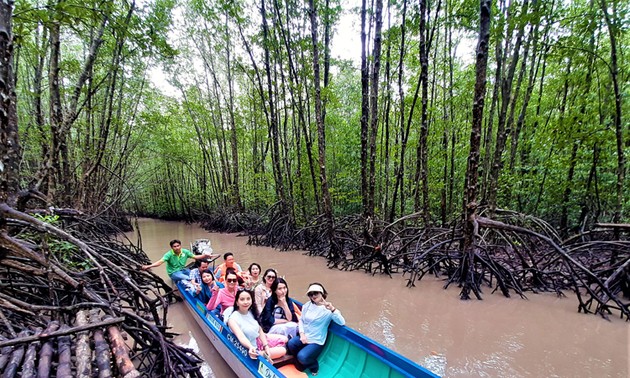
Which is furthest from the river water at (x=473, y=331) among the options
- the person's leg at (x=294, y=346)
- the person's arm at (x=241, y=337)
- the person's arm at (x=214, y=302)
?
the person's leg at (x=294, y=346)

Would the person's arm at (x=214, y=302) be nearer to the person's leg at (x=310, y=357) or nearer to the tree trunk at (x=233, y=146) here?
the person's leg at (x=310, y=357)

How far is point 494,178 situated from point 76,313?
776 centimetres

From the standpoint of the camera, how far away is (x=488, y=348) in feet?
11.9

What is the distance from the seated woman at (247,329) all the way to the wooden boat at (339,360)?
0.11 meters

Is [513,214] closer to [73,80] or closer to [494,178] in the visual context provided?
[494,178]

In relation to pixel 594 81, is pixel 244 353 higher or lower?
lower

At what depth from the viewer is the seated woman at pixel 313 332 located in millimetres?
3264

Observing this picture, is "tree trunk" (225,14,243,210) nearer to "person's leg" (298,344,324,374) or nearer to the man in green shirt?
the man in green shirt

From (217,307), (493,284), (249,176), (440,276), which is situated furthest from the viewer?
(249,176)

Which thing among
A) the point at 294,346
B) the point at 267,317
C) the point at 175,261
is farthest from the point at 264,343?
the point at 175,261

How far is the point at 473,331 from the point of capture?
4.05 metres

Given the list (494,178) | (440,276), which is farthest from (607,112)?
(440,276)

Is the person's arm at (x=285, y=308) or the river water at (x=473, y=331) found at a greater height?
the person's arm at (x=285, y=308)

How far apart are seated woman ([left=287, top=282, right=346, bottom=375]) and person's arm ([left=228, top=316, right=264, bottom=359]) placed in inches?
22.0
